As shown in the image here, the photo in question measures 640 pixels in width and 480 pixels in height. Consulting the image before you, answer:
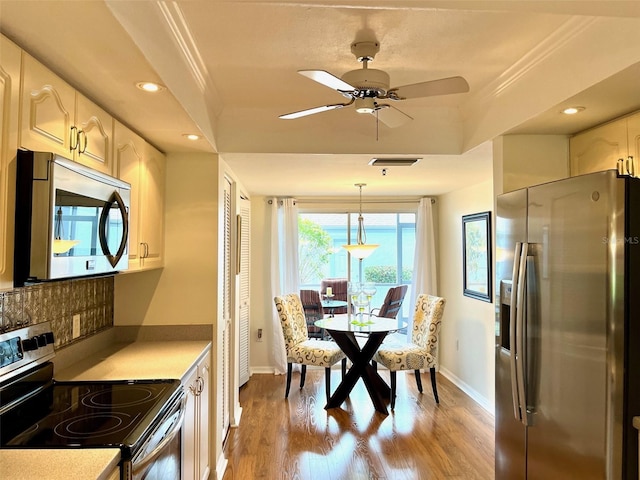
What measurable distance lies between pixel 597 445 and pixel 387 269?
14.0 feet

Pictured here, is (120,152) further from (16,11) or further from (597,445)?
(597,445)

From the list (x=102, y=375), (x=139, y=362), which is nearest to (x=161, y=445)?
(x=102, y=375)

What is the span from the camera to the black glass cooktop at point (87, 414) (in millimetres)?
1397

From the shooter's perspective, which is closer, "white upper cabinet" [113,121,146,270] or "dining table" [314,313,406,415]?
"white upper cabinet" [113,121,146,270]

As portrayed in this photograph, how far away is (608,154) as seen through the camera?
2254 millimetres

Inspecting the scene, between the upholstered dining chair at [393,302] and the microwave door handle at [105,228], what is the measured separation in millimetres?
3740

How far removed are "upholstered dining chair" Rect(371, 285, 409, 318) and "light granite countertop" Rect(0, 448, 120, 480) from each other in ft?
13.8

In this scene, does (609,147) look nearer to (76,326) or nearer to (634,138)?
(634,138)

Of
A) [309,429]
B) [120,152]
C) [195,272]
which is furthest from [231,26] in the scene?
[309,429]

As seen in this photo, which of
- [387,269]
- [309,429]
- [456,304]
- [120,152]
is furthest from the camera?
[387,269]

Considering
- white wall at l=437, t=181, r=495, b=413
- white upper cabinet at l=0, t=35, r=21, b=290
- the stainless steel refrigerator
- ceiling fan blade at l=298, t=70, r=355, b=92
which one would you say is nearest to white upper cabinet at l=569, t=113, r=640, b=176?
the stainless steel refrigerator

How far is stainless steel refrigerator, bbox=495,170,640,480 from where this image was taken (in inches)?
60.4

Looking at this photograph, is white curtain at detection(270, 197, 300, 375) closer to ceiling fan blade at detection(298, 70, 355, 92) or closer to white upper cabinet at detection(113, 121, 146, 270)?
white upper cabinet at detection(113, 121, 146, 270)

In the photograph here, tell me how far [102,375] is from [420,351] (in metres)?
3.10
